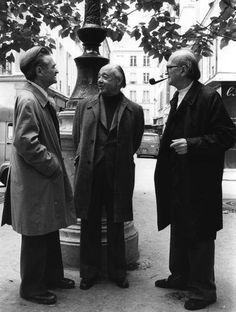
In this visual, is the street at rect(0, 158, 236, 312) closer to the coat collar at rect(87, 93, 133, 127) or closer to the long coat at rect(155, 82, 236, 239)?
the long coat at rect(155, 82, 236, 239)

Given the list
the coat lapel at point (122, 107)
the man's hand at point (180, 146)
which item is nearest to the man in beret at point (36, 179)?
the coat lapel at point (122, 107)

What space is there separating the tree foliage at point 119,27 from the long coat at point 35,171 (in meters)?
4.44

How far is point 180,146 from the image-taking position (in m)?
3.35

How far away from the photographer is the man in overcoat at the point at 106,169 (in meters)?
3.87

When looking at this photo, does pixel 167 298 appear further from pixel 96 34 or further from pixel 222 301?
pixel 96 34

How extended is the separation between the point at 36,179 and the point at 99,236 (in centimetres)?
96

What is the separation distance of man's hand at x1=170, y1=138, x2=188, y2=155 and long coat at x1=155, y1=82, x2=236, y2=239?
3cm

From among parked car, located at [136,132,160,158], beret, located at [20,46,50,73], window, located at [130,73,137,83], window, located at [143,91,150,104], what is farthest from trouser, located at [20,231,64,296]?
window, located at [143,91,150,104]

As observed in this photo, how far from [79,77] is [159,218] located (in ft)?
6.34

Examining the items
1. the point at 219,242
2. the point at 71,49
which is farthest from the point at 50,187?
the point at 71,49

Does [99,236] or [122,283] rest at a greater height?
[99,236]

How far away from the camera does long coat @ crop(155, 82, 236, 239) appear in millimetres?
3365

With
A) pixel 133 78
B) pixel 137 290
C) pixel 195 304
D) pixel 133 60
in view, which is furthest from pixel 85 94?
pixel 133 60

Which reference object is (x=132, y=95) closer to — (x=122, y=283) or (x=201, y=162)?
(x=122, y=283)
